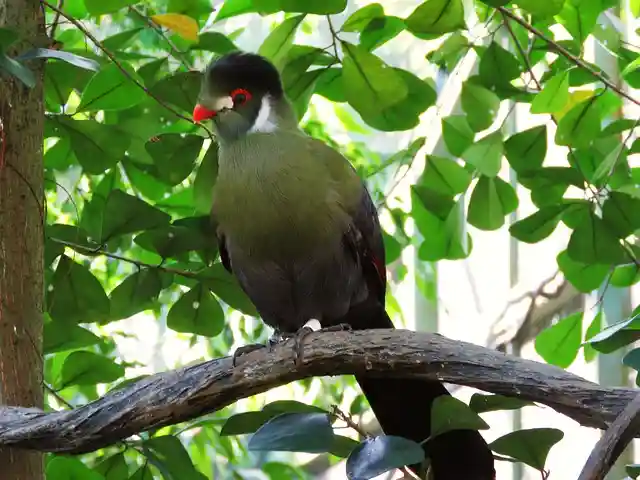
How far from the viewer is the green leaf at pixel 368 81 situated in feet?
4.13

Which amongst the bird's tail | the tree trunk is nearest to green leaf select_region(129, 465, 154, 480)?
the tree trunk

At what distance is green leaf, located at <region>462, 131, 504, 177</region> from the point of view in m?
1.38

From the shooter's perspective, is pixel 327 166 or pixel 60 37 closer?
pixel 327 166

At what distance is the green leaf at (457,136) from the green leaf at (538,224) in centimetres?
19

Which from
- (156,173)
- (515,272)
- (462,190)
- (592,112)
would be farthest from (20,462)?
(515,272)

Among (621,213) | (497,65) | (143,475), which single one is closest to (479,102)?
(497,65)

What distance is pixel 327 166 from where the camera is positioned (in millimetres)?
1342

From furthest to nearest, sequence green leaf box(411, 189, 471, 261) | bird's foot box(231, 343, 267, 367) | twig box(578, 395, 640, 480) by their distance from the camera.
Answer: green leaf box(411, 189, 471, 261) < bird's foot box(231, 343, 267, 367) < twig box(578, 395, 640, 480)

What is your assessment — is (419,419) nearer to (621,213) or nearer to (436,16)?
(621,213)

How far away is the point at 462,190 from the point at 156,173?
0.56 meters

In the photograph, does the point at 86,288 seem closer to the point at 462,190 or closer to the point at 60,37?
the point at 60,37

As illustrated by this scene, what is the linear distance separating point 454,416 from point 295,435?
184 mm

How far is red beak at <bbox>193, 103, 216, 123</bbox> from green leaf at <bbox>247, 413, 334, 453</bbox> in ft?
1.87

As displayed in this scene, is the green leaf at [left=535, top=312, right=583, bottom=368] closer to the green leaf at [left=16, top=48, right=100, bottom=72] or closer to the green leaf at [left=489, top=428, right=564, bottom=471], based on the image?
the green leaf at [left=489, top=428, right=564, bottom=471]
